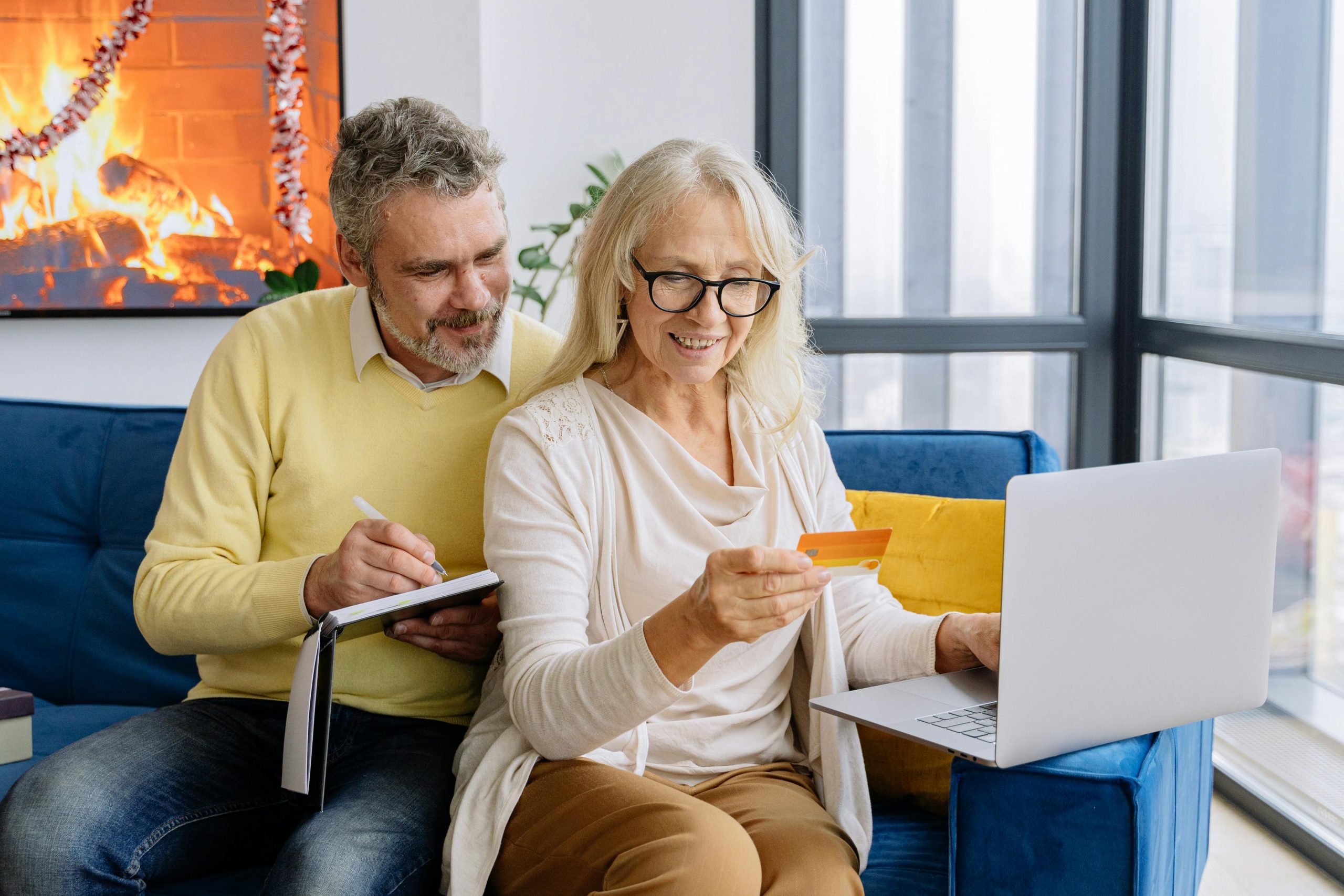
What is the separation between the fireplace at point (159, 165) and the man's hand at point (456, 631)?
5.63 ft

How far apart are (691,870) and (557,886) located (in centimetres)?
18

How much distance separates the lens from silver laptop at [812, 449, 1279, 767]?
101cm

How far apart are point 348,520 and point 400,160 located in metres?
0.49

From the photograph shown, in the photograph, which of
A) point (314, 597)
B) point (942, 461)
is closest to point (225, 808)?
point (314, 597)

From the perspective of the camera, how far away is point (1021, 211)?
3.23 m

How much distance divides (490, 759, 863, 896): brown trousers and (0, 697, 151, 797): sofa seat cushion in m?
0.77

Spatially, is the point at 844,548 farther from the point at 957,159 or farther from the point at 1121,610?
the point at 957,159

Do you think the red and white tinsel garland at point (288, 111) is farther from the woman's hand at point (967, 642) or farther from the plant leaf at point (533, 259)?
the woman's hand at point (967, 642)

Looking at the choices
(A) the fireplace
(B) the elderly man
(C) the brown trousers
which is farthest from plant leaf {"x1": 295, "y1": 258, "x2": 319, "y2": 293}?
(C) the brown trousers

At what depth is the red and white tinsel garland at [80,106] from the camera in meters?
2.84

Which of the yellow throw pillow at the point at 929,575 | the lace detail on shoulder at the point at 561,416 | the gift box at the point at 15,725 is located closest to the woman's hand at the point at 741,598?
the lace detail on shoulder at the point at 561,416

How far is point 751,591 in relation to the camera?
1037mm

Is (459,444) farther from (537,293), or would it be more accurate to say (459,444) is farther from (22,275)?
(22,275)

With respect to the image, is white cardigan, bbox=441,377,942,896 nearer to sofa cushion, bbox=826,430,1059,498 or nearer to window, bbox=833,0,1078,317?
sofa cushion, bbox=826,430,1059,498
